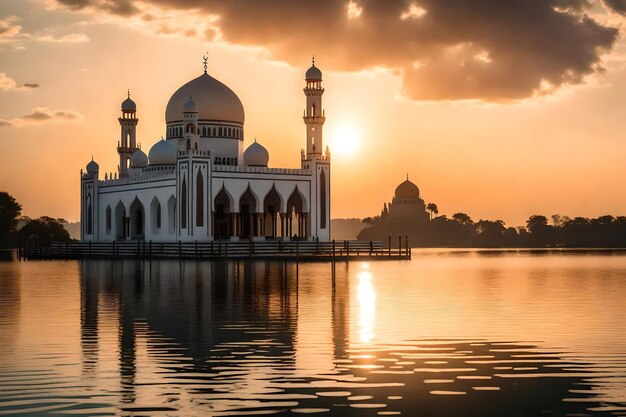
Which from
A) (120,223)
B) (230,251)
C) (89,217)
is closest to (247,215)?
(230,251)

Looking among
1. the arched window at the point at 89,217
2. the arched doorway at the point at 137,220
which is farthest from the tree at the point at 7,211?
the arched doorway at the point at 137,220

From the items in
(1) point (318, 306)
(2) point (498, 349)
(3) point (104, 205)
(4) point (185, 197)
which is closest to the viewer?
(2) point (498, 349)

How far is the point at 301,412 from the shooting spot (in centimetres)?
1146

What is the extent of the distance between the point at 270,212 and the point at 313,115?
9.21 meters

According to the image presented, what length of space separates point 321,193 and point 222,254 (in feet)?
53.3


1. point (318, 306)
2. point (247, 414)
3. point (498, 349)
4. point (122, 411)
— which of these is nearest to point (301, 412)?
point (247, 414)

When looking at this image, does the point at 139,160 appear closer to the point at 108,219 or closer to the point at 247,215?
the point at 108,219

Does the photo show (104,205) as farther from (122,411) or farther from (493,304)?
(122,411)

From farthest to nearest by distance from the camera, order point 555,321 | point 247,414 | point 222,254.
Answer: point 222,254 < point 555,321 < point 247,414

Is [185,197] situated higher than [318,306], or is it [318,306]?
[185,197]

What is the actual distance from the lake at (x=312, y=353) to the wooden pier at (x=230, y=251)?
33.8m

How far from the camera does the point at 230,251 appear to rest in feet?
222

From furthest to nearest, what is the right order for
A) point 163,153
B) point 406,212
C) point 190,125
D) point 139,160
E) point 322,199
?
point 406,212 < point 139,160 < point 163,153 < point 322,199 < point 190,125

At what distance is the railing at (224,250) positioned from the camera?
66812 millimetres
